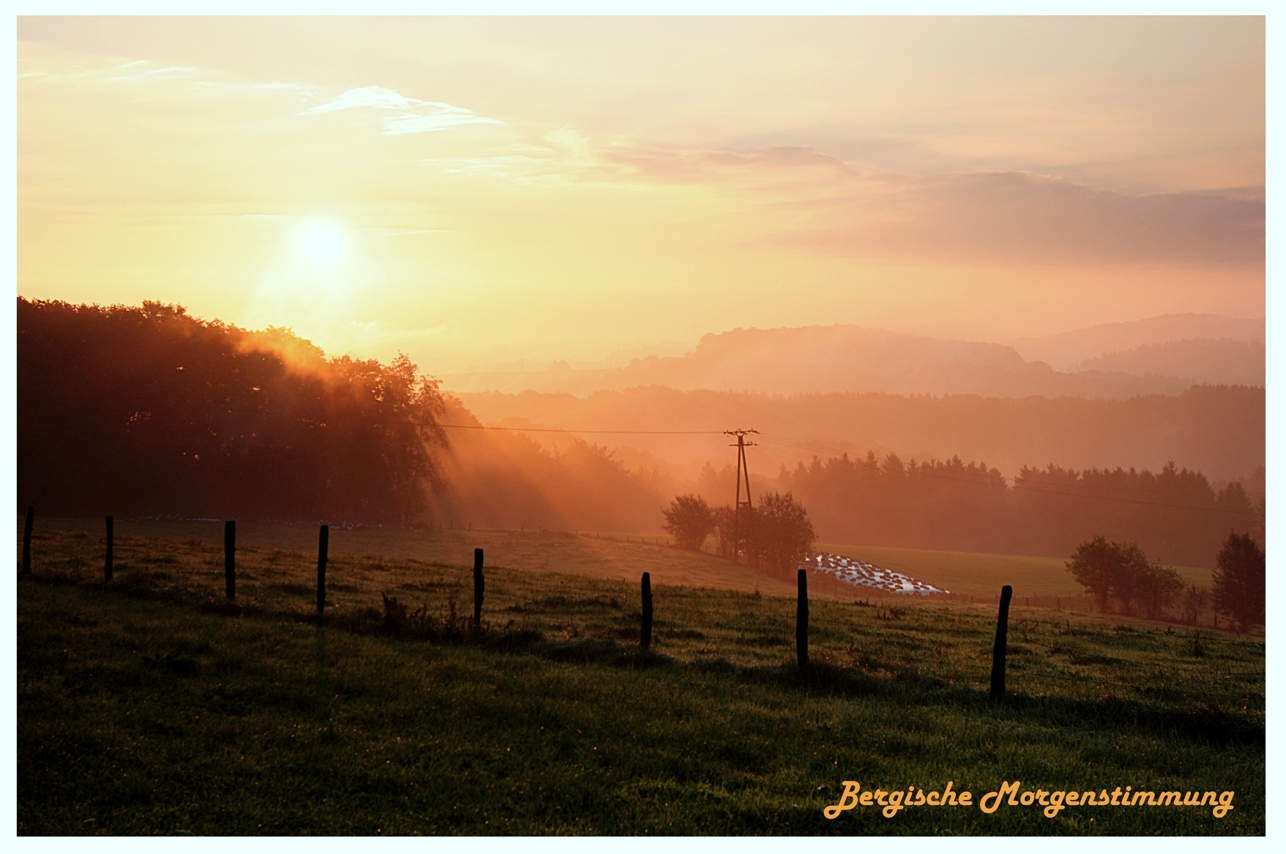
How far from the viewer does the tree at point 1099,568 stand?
99.4 metres

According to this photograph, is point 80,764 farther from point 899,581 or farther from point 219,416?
point 899,581

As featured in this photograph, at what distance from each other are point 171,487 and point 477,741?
7096cm

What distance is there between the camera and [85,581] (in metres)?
26.2

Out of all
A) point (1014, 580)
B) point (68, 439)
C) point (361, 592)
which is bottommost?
point (1014, 580)

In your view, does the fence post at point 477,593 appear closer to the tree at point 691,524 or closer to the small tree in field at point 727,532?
the small tree in field at point 727,532

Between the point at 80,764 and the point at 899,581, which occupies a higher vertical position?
the point at 80,764

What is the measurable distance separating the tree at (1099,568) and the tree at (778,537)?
1245 inches

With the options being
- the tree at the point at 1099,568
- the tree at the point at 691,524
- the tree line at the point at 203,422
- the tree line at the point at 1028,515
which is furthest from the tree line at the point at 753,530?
the tree line at the point at 1028,515

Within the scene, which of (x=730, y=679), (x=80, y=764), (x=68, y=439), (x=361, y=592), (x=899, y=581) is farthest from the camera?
(x=899, y=581)

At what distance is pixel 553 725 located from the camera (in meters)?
14.2

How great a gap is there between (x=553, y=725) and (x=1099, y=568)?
334 feet

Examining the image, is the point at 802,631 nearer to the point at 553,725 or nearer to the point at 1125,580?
the point at 553,725

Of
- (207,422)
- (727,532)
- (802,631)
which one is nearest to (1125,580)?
(727,532)

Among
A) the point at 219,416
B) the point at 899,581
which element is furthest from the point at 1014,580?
the point at 219,416
